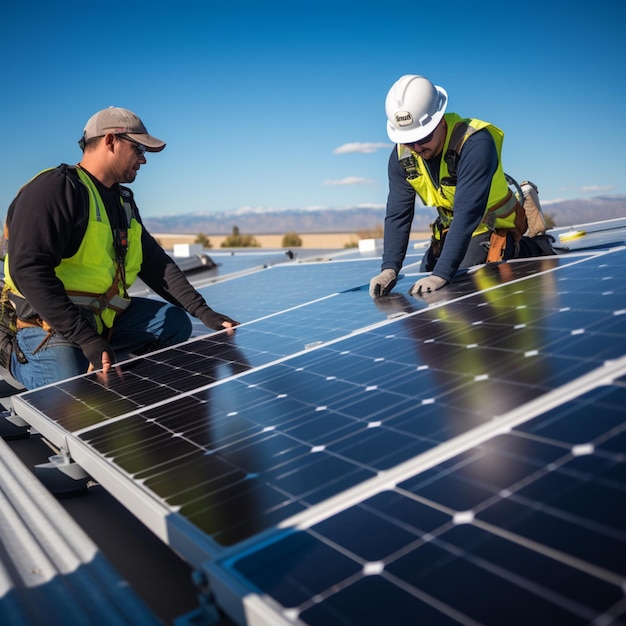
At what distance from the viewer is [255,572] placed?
79.4 inches

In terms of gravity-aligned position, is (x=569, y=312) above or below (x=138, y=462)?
above

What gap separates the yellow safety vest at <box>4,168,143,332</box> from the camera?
6.02 metres

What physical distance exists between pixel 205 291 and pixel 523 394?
923 cm

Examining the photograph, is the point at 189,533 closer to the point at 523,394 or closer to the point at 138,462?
the point at 138,462

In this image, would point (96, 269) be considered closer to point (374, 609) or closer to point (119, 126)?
point (119, 126)

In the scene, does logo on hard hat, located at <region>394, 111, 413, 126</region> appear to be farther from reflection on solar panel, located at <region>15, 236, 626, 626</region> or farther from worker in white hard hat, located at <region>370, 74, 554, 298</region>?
reflection on solar panel, located at <region>15, 236, 626, 626</region>

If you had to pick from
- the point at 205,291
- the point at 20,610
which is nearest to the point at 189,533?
the point at 20,610

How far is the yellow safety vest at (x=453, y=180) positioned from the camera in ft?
22.2

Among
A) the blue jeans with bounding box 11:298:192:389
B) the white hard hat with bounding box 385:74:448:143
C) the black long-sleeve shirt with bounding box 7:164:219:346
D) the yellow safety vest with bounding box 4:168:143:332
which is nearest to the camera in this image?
the black long-sleeve shirt with bounding box 7:164:219:346

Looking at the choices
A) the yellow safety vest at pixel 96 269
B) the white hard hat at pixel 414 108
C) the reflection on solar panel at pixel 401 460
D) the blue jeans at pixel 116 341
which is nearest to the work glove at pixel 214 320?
the blue jeans at pixel 116 341

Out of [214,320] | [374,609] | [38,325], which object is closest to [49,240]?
[38,325]

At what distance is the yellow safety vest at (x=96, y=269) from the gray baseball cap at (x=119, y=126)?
1.28 feet

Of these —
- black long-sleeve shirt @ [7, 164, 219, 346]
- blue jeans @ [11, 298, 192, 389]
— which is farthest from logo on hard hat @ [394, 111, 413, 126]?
black long-sleeve shirt @ [7, 164, 219, 346]

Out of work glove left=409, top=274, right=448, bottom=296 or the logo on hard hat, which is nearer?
work glove left=409, top=274, right=448, bottom=296
